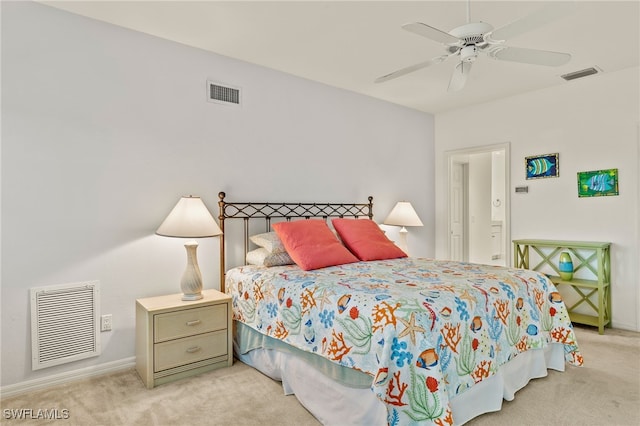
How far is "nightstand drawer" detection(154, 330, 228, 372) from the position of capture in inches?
102

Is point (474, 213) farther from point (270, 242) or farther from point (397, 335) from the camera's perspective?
point (397, 335)

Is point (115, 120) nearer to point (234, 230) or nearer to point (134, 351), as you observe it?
point (234, 230)

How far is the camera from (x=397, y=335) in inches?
69.4

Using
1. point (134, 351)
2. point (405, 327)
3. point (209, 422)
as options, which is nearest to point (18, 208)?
point (134, 351)

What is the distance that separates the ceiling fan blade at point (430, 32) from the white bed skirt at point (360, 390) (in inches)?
74.9

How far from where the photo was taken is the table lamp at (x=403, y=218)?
4.61 m

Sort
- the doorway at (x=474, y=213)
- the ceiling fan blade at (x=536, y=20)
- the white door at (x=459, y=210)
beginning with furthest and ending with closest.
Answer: the doorway at (x=474, y=213) → the white door at (x=459, y=210) → the ceiling fan blade at (x=536, y=20)

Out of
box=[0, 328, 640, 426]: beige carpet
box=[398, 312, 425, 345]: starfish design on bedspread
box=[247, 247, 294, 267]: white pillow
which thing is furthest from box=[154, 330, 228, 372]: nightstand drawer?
box=[398, 312, 425, 345]: starfish design on bedspread

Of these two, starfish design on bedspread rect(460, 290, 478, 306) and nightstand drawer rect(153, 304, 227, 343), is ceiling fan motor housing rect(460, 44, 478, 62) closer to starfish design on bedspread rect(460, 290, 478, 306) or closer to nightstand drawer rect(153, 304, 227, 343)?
starfish design on bedspread rect(460, 290, 478, 306)

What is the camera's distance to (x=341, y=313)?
2.06 m

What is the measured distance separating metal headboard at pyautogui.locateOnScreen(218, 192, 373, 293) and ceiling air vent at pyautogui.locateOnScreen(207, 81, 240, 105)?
2.79 feet

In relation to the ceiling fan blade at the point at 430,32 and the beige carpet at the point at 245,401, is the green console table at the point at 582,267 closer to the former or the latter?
the beige carpet at the point at 245,401

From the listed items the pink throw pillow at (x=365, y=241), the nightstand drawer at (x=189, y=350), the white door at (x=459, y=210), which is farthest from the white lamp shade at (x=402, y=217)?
the nightstand drawer at (x=189, y=350)

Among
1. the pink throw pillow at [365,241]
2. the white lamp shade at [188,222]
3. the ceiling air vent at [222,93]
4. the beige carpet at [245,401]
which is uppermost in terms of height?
the ceiling air vent at [222,93]
